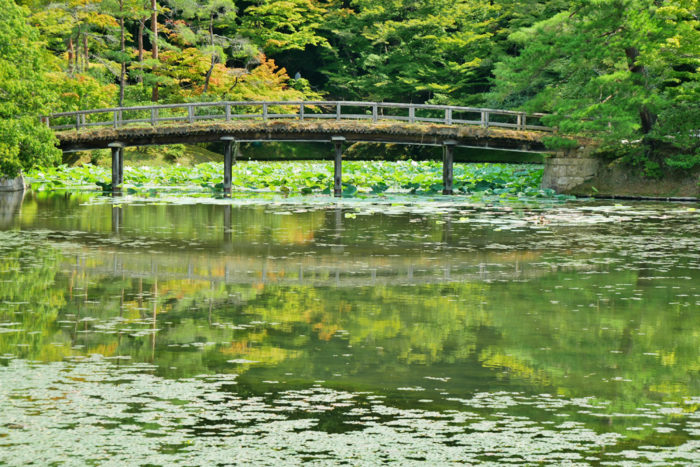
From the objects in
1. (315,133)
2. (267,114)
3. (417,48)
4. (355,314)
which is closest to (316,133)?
(315,133)

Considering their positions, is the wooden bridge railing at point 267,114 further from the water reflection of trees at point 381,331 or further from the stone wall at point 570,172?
the water reflection of trees at point 381,331

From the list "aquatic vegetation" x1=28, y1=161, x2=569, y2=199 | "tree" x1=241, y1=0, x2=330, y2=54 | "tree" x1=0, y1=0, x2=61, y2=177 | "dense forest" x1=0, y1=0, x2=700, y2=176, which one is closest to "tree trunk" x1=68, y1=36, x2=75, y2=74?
"dense forest" x1=0, y1=0, x2=700, y2=176

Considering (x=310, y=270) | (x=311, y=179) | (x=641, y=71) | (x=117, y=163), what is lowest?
(x=310, y=270)

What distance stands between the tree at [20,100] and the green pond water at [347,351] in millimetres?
13970

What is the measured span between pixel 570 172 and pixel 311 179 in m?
10.4

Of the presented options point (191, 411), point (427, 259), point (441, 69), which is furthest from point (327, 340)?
point (441, 69)

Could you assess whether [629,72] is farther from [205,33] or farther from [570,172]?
[205,33]

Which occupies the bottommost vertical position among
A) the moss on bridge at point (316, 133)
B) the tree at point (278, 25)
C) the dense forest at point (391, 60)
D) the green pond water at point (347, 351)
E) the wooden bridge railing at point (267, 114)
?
the green pond water at point (347, 351)

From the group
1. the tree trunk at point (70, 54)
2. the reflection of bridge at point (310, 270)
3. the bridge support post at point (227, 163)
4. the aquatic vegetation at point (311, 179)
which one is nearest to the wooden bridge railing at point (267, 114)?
the bridge support post at point (227, 163)

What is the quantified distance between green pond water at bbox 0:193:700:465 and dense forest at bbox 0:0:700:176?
50.1ft

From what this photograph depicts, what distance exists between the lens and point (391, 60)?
56781 millimetres

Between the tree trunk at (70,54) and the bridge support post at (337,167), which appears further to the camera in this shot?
the tree trunk at (70,54)

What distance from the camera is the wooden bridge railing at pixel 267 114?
121ft

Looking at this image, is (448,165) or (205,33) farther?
(205,33)
